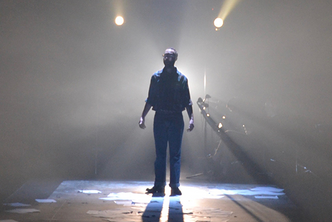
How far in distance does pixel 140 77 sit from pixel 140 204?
4886 millimetres

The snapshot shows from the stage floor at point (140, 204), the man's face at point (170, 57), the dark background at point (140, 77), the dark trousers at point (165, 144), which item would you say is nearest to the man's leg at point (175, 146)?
the dark trousers at point (165, 144)

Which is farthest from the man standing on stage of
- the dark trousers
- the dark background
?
the dark background

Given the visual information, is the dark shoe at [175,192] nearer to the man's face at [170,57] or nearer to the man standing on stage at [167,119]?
the man standing on stage at [167,119]

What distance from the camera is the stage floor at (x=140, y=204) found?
2590mm

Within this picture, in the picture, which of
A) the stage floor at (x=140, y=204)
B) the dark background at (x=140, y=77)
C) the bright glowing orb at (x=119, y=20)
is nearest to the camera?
the stage floor at (x=140, y=204)

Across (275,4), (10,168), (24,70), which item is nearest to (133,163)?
(10,168)

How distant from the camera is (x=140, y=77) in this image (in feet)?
25.1

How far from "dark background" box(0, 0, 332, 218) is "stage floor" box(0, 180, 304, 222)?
1.59 m

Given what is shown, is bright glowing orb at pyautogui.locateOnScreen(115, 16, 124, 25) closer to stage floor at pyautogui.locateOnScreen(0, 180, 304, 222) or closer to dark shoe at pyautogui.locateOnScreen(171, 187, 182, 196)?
stage floor at pyautogui.locateOnScreen(0, 180, 304, 222)

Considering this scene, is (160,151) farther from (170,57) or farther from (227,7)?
(227,7)

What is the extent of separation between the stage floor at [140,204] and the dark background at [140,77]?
62.6 inches

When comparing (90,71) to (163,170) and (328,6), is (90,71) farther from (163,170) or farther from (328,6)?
(328,6)

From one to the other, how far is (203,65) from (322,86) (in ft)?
8.22

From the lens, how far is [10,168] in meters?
5.73
